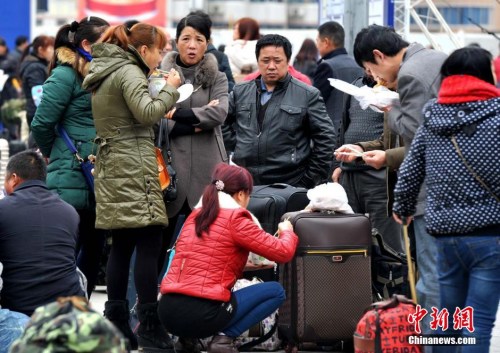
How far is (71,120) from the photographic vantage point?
737 centimetres

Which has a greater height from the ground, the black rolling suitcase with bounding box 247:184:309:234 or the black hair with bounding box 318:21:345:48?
the black hair with bounding box 318:21:345:48

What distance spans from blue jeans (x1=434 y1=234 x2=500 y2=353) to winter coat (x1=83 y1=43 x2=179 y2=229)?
192cm

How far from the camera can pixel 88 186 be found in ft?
24.1

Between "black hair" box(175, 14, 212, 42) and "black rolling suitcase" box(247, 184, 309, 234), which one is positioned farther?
"black hair" box(175, 14, 212, 42)

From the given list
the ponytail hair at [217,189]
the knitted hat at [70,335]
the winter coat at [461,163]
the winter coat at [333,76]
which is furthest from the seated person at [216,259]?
the winter coat at [333,76]

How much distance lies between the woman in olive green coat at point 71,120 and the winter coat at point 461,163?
251 centimetres

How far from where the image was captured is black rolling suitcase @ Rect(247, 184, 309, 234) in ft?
24.5

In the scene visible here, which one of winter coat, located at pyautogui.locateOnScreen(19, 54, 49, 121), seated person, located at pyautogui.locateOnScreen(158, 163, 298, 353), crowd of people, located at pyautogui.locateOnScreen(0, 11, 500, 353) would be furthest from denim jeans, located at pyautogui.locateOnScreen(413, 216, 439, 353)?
winter coat, located at pyautogui.locateOnScreen(19, 54, 49, 121)

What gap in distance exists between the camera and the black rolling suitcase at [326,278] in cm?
703

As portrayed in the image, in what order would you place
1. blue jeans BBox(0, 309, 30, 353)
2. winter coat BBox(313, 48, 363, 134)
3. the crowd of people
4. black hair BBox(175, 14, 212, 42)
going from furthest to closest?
winter coat BBox(313, 48, 363, 134), black hair BBox(175, 14, 212, 42), blue jeans BBox(0, 309, 30, 353), the crowd of people

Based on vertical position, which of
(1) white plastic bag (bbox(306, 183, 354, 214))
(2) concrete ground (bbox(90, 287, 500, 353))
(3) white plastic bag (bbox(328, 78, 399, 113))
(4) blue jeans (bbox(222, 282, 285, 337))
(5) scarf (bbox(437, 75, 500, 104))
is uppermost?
(5) scarf (bbox(437, 75, 500, 104))

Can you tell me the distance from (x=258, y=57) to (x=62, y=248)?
2226mm

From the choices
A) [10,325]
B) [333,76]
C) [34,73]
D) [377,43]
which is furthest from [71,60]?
[34,73]

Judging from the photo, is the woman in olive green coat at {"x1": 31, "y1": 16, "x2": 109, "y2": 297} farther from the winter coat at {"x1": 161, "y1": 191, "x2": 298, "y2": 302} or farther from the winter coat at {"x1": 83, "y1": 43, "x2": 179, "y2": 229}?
the winter coat at {"x1": 161, "y1": 191, "x2": 298, "y2": 302}
